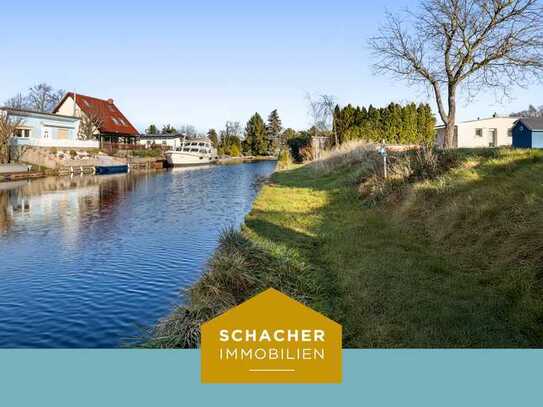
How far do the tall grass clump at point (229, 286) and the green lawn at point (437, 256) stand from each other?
13.0 inches

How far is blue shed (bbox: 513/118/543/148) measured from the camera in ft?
98.7

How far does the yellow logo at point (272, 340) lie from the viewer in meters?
1.61

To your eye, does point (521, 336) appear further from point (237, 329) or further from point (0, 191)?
point (0, 191)

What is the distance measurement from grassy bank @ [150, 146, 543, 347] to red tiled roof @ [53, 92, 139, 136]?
147 feet

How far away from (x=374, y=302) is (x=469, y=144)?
37.9 meters

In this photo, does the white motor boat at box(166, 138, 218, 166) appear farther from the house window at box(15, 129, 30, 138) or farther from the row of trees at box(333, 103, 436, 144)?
the row of trees at box(333, 103, 436, 144)

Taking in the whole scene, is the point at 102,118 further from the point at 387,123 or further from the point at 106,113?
the point at 387,123

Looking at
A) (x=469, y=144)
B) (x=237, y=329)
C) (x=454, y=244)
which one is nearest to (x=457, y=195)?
(x=454, y=244)

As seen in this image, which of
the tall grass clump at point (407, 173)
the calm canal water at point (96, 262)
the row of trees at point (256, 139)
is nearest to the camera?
the calm canal water at point (96, 262)

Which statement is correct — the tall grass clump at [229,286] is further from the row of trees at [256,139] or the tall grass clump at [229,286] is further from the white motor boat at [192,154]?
the row of trees at [256,139]

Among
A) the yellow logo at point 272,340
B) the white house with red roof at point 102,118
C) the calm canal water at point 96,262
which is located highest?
the white house with red roof at point 102,118

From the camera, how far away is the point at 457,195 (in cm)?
1021


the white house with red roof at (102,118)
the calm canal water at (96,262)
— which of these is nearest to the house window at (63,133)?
the white house with red roof at (102,118)

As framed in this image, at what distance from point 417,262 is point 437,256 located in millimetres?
596
